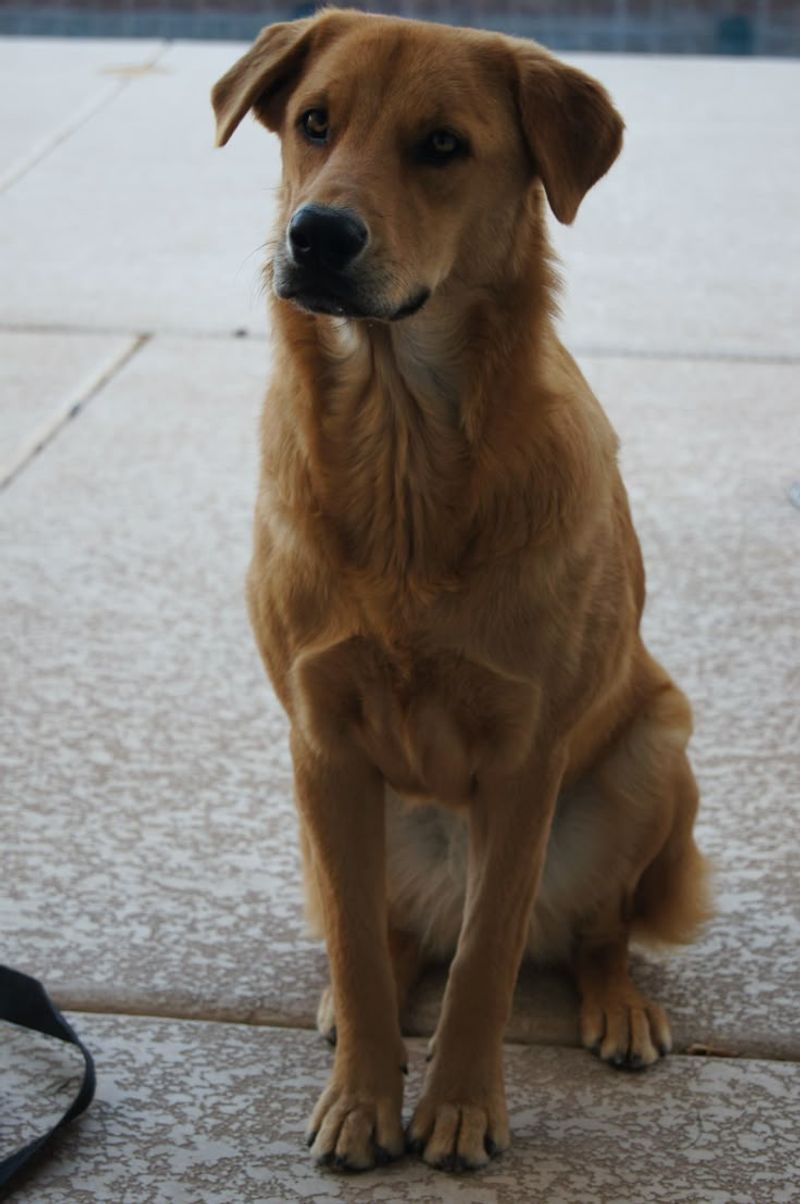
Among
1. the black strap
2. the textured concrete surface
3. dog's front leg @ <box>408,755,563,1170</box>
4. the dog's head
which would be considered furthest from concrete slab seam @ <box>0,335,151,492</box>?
dog's front leg @ <box>408,755,563,1170</box>

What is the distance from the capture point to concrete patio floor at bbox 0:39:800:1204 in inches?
88.0

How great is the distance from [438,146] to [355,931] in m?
1.04

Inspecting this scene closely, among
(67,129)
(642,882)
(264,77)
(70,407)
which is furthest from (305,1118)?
(67,129)

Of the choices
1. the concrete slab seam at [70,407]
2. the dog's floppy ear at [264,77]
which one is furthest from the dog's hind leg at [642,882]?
the concrete slab seam at [70,407]

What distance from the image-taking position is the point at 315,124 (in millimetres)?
2184

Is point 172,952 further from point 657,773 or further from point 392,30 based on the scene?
point 392,30

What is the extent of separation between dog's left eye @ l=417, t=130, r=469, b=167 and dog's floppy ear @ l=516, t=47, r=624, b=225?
Result: 0.36 ft

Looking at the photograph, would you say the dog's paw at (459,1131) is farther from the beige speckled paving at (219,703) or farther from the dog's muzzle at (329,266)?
the dog's muzzle at (329,266)

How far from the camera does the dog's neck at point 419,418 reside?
2178 millimetres

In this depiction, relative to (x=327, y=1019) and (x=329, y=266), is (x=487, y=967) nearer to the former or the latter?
(x=327, y=1019)

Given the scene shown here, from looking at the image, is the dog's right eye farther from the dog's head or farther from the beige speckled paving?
the beige speckled paving

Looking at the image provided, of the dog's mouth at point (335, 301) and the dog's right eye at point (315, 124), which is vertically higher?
the dog's right eye at point (315, 124)

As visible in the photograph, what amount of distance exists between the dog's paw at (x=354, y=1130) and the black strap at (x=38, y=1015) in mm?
304

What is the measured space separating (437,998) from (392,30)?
1.41 meters
